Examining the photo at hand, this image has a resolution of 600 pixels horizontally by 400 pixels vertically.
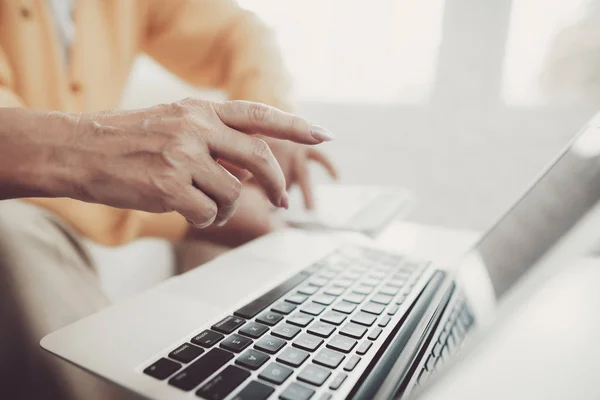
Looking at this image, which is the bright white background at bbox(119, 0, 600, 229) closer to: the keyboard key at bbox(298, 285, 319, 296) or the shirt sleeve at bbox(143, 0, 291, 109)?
the shirt sleeve at bbox(143, 0, 291, 109)

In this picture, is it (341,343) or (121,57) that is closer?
(341,343)

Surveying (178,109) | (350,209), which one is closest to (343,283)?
(178,109)

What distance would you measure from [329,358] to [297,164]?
43cm

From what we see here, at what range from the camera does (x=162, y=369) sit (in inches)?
10.4

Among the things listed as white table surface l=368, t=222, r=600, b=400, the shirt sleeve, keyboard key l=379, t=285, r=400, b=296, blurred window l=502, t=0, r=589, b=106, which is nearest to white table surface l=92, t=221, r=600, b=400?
white table surface l=368, t=222, r=600, b=400

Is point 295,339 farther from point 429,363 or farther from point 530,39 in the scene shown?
point 530,39

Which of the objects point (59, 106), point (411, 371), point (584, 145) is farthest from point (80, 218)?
point (584, 145)

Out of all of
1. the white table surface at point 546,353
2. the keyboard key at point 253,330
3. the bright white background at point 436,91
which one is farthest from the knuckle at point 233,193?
the bright white background at point 436,91

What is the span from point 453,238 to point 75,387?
0.57m

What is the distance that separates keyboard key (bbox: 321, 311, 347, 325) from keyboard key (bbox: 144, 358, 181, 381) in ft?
0.42

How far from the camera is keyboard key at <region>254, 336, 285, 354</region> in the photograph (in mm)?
289

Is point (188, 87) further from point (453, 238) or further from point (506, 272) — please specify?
point (506, 272)

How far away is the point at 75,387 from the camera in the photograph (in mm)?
361

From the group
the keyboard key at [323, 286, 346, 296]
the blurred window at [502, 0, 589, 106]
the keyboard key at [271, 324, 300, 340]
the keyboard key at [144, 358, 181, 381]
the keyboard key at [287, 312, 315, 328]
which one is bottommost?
the keyboard key at [144, 358, 181, 381]
